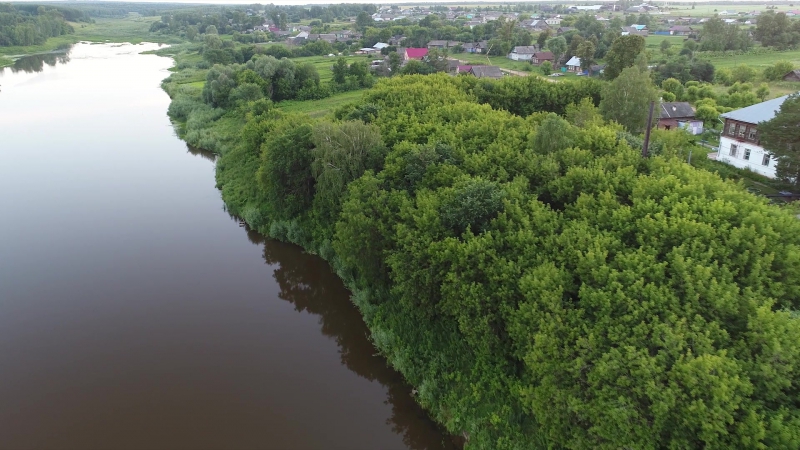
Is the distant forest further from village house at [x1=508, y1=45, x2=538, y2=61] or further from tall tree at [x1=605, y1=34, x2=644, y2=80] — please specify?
tall tree at [x1=605, y1=34, x2=644, y2=80]

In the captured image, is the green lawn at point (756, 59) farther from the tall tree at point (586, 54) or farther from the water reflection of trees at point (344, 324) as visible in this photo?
the water reflection of trees at point (344, 324)

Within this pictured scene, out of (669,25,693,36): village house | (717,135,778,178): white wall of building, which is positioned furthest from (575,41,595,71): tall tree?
(669,25,693,36): village house

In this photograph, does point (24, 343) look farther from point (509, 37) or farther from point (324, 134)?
point (509, 37)

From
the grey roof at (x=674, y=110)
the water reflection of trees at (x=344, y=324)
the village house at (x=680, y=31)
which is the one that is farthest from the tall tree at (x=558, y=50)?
the water reflection of trees at (x=344, y=324)

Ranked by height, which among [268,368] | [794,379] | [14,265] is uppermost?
[794,379]

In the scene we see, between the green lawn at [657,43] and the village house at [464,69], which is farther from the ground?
the village house at [464,69]

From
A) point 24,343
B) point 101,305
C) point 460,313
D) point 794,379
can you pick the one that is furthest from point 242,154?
point 794,379

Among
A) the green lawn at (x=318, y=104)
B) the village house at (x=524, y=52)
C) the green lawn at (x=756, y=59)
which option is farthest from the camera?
the village house at (x=524, y=52)
